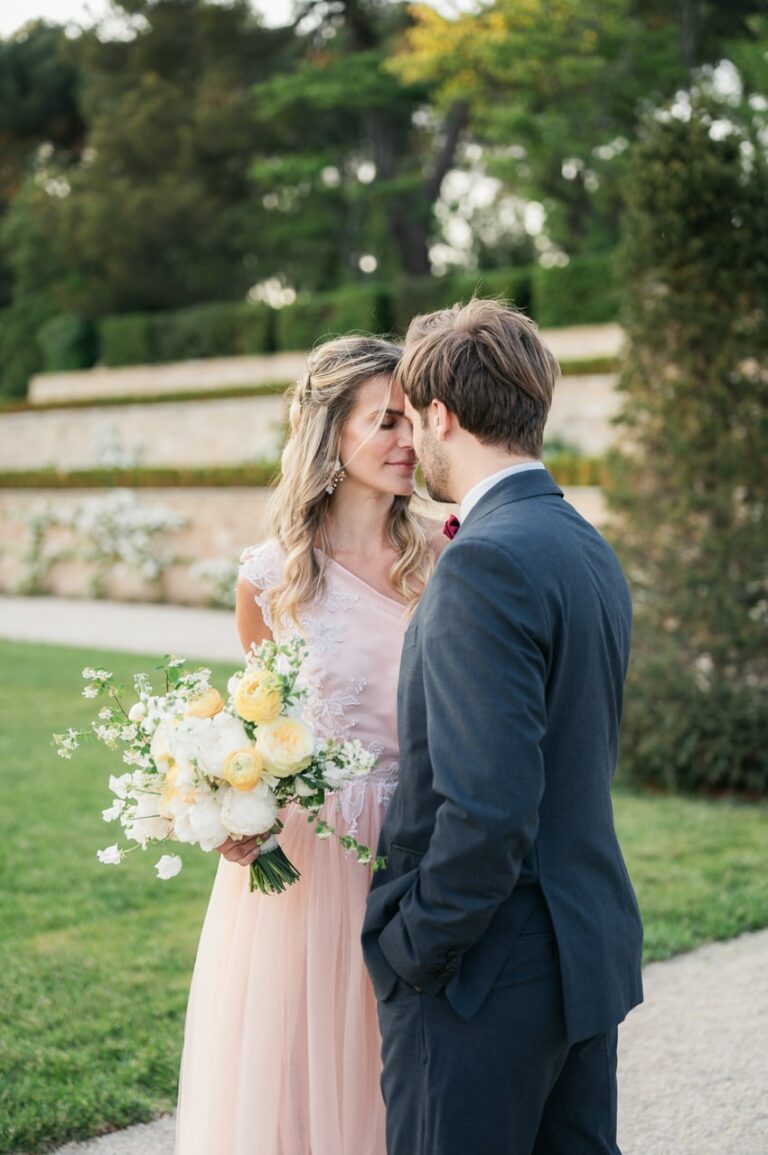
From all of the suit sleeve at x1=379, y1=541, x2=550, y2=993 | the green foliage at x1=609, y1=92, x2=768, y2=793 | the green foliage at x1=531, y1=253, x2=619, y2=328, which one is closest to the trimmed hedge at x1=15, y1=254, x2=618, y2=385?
the green foliage at x1=531, y1=253, x2=619, y2=328

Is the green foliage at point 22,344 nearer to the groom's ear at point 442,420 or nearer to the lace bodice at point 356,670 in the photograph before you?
the lace bodice at point 356,670

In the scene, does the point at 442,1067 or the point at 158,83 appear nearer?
the point at 442,1067

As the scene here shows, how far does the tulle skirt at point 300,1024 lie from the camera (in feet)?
8.25

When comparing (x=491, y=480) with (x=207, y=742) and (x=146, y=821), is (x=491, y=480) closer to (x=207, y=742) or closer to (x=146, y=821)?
(x=207, y=742)

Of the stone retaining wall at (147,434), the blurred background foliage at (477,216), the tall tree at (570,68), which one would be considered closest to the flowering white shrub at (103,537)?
the blurred background foliage at (477,216)

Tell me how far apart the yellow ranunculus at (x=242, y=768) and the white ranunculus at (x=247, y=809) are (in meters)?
0.03

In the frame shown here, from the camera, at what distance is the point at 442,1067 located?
187 centimetres

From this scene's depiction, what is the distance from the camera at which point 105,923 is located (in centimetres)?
492

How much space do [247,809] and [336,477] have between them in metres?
1.02

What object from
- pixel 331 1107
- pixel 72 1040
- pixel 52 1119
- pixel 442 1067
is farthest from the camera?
pixel 72 1040

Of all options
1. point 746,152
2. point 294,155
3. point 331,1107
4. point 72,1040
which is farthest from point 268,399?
point 331,1107

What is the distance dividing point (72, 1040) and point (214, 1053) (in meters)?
1.38

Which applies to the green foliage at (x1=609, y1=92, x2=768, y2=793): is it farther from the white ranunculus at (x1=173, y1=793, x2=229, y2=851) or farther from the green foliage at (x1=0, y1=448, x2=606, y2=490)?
the green foliage at (x1=0, y1=448, x2=606, y2=490)

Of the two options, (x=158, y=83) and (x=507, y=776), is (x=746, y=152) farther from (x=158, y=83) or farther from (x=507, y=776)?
(x=158, y=83)
